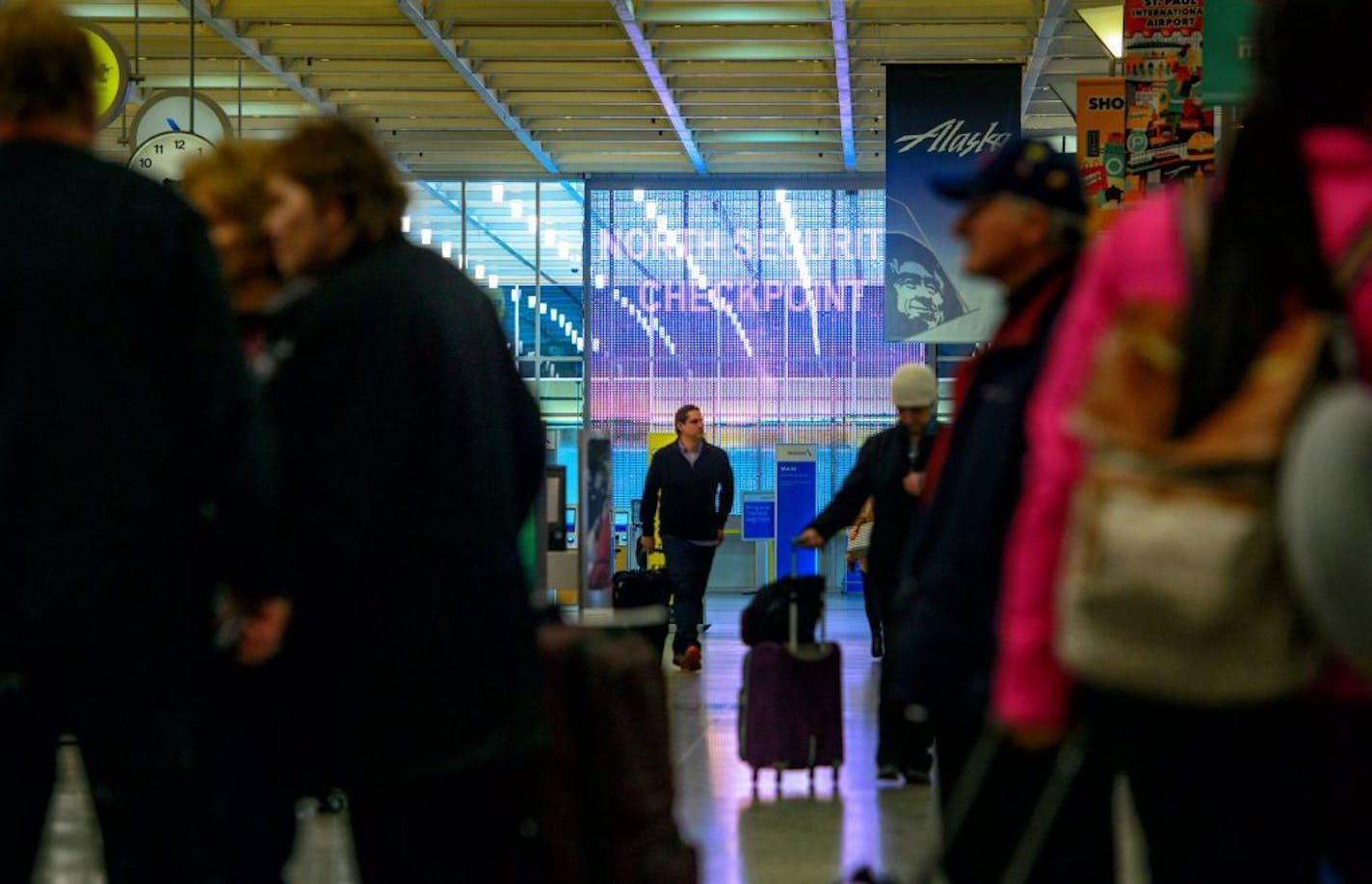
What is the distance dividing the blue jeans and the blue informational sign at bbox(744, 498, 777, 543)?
9638 mm

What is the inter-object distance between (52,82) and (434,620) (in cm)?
94

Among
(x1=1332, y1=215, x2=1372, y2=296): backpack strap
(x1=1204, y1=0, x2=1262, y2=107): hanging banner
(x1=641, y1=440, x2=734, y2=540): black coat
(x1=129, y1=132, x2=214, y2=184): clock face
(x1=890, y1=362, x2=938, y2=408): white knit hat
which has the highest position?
(x1=129, y1=132, x2=214, y2=184): clock face

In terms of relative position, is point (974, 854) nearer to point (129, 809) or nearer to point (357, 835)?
point (357, 835)

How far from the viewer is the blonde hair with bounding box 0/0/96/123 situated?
278 centimetres

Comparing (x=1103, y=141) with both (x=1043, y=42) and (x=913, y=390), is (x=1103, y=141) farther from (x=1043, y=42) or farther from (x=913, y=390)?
(x=1043, y=42)

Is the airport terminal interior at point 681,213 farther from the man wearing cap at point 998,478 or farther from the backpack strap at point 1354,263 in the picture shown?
the backpack strap at point 1354,263

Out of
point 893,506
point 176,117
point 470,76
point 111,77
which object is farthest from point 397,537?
point 470,76

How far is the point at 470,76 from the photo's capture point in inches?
738

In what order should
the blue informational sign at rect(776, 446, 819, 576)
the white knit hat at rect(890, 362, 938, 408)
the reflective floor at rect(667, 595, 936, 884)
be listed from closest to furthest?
1. the reflective floor at rect(667, 595, 936, 884)
2. the white knit hat at rect(890, 362, 938, 408)
3. the blue informational sign at rect(776, 446, 819, 576)

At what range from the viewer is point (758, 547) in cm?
2400

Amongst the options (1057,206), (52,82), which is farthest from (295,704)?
(1057,206)

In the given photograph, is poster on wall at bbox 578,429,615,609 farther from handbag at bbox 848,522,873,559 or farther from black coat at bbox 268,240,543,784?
black coat at bbox 268,240,543,784

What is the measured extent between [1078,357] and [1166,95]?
24.4 ft

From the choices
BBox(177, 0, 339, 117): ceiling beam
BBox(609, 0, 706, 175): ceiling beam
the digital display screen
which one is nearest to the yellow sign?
BBox(177, 0, 339, 117): ceiling beam
